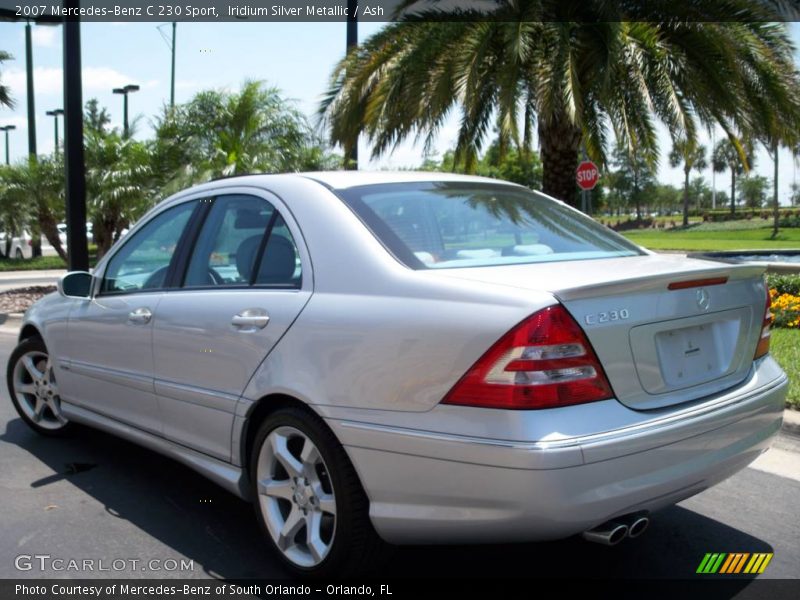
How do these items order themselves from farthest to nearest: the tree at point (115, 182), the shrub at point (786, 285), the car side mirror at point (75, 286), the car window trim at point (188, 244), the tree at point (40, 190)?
1. the tree at point (40, 190)
2. the tree at point (115, 182)
3. the shrub at point (786, 285)
4. the car side mirror at point (75, 286)
5. the car window trim at point (188, 244)

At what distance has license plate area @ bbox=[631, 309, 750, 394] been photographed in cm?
281

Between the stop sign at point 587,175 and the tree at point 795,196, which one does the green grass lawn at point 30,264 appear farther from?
the tree at point 795,196

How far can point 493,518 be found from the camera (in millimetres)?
2639

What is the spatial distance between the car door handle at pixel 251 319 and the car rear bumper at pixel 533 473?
592 millimetres

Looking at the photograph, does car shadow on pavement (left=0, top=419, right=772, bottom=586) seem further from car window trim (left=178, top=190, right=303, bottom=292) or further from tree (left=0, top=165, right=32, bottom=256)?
tree (left=0, top=165, right=32, bottom=256)

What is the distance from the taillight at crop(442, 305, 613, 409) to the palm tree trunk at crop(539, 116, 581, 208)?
9.16 m

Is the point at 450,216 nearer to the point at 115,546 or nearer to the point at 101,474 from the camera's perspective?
the point at 115,546

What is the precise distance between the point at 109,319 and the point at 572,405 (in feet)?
8.89

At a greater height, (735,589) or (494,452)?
(494,452)

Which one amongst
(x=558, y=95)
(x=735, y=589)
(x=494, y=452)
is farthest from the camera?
(x=558, y=95)

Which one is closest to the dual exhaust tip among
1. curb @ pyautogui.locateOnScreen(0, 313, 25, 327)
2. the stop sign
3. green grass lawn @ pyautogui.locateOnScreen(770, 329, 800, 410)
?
green grass lawn @ pyautogui.locateOnScreen(770, 329, 800, 410)

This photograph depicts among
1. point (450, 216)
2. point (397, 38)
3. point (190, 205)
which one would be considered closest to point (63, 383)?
point (190, 205)

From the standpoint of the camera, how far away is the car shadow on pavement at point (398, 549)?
336 centimetres

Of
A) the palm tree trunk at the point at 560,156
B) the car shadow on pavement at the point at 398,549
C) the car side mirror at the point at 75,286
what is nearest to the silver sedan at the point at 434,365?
the car shadow on pavement at the point at 398,549
